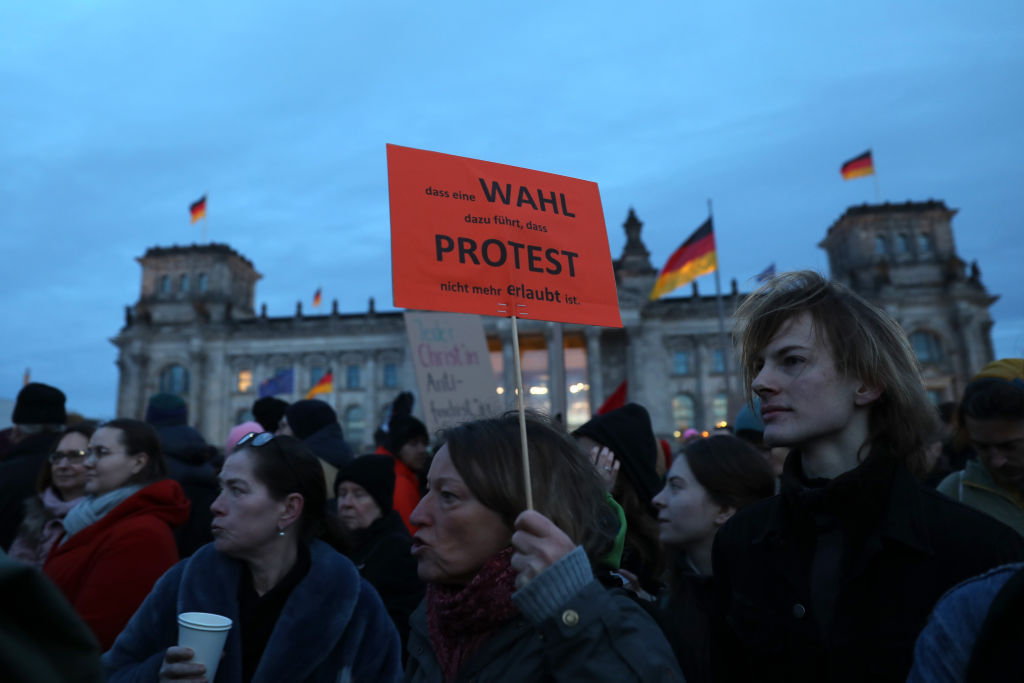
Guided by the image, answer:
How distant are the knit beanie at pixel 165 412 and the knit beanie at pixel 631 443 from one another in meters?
4.39

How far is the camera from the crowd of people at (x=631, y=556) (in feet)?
6.39

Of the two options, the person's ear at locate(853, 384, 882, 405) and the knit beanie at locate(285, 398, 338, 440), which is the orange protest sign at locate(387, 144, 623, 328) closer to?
the person's ear at locate(853, 384, 882, 405)

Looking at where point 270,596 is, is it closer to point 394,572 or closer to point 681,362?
point 394,572

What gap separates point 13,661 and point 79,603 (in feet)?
10.3

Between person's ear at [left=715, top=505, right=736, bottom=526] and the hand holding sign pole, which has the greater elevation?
the hand holding sign pole

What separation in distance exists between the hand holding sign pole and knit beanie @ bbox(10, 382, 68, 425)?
4.71 meters

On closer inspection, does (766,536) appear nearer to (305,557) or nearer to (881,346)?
(881,346)

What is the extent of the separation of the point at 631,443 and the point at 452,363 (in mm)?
4876

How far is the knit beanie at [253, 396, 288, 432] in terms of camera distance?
26.9 ft

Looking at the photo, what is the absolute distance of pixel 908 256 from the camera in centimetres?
5269

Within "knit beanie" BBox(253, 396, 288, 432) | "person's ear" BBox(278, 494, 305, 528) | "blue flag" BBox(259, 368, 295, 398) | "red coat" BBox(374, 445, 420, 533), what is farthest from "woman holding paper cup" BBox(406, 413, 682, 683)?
"blue flag" BBox(259, 368, 295, 398)

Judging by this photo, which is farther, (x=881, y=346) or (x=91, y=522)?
(x=91, y=522)

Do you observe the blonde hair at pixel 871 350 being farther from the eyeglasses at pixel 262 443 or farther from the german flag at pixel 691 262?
the german flag at pixel 691 262

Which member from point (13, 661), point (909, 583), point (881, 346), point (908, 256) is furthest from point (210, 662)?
point (908, 256)
